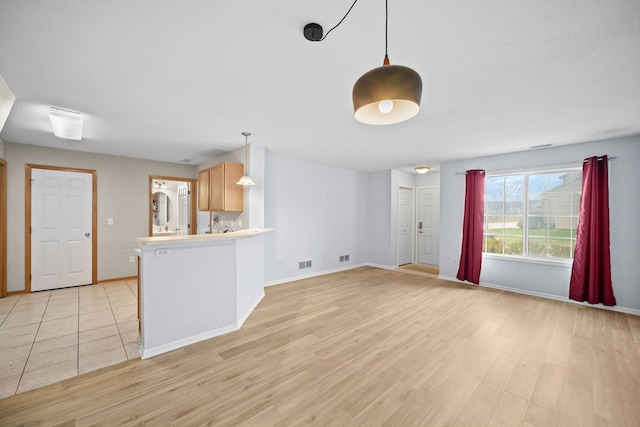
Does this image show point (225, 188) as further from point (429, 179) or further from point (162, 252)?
point (429, 179)

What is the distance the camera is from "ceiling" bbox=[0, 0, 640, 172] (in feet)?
5.03

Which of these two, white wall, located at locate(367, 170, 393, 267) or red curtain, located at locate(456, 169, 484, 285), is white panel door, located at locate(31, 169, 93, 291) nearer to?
white wall, located at locate(367, 170, 393, 267)

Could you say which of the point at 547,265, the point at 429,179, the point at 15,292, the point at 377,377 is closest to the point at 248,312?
the point at 377,377

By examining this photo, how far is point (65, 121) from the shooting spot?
3025 millimetres

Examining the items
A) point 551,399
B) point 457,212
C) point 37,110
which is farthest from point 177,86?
point 457,212

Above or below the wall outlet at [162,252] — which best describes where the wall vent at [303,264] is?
below

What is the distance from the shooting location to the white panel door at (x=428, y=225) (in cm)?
720

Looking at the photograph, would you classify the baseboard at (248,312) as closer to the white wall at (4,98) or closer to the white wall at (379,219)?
the white wall at (4,98)

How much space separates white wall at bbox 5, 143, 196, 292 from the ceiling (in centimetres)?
107

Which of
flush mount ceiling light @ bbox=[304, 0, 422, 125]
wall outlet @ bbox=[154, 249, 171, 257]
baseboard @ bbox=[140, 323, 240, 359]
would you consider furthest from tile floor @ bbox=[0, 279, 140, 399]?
flush mount ceiling light @ bbox=[304, 0, 422, 125]

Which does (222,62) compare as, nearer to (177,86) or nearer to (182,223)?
(177,86)

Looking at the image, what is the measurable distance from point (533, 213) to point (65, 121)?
7.20 m

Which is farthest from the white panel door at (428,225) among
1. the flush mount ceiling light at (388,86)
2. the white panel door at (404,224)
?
the flush mount ceiling light at (388,86)

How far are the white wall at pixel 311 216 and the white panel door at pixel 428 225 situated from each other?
1.69 m
